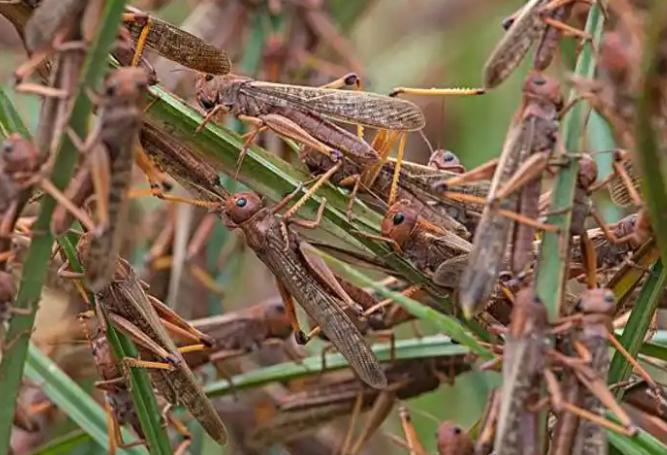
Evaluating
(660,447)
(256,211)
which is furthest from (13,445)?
(660,447)

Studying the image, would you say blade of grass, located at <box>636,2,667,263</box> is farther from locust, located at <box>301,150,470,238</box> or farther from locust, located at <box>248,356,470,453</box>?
locust, located at <box>248,356,470,453</box>

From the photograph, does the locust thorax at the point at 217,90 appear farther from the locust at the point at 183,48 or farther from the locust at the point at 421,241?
the locust at the point at 421,241

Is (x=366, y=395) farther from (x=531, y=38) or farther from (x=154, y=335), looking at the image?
(x=531, y=38)

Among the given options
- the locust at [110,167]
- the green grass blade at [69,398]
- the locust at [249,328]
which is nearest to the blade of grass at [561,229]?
the locust at [110,167]

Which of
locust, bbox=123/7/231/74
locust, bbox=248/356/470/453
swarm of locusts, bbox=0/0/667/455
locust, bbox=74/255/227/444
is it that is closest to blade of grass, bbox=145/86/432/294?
swarm of locusts, bbox=0/0/667/455

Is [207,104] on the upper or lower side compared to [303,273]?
upper

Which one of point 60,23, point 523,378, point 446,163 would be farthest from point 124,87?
point 446,163
